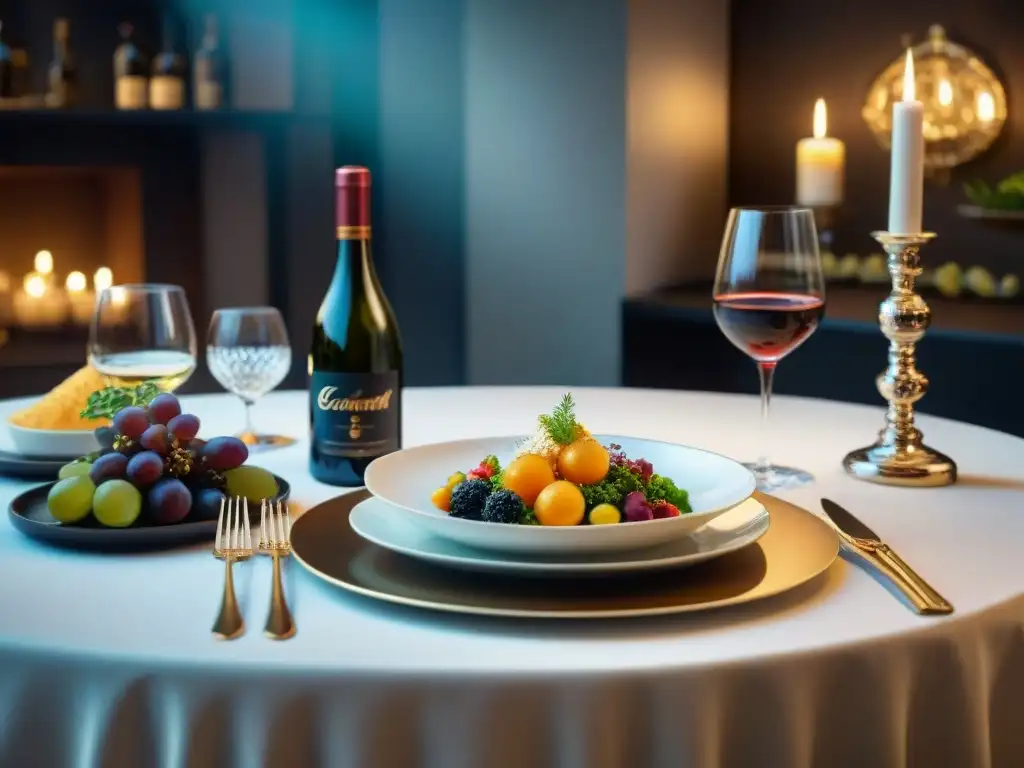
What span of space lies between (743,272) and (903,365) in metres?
0.23

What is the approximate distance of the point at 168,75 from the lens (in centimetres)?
375

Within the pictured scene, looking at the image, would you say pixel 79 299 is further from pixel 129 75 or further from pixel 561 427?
pixel 561 427

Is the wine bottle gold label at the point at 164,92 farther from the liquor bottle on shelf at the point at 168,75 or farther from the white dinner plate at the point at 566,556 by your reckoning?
the white dinner plate at the point at 566,556

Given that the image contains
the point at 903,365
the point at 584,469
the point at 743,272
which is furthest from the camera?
the point at 903,365

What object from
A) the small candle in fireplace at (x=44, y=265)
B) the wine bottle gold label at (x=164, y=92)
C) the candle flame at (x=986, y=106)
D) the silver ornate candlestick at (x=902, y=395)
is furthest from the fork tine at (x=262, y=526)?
the small candle in fireplace at (x=44, y=265)

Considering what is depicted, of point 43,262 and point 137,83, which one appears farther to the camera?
point 43,262

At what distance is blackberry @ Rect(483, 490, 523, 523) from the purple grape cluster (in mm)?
256

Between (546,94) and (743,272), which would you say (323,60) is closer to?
(546,94)

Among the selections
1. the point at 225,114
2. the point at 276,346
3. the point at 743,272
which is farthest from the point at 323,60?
the point at 743,272

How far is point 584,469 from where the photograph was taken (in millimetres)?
923

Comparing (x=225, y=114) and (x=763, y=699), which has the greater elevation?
(x=225, y=114)

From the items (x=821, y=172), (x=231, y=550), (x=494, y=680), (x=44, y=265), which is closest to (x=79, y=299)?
(x=44, y=265)

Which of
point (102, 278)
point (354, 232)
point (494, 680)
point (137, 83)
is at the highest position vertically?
point (137, 83)

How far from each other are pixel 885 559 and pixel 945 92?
257 centimetres
